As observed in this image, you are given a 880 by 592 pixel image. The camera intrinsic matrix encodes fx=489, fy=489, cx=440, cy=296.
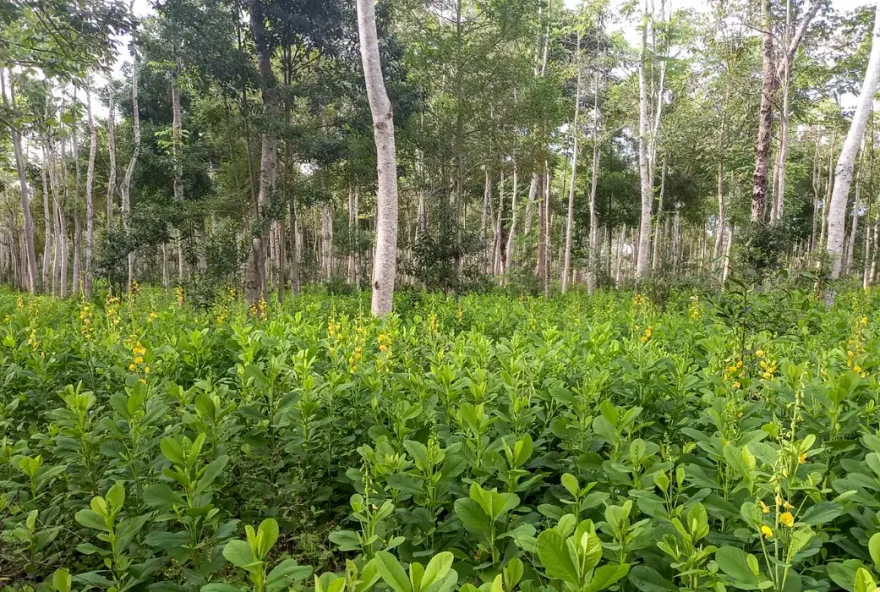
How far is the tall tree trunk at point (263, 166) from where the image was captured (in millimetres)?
11601

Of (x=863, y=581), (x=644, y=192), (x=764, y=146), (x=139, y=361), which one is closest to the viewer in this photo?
(x=863, y=581)

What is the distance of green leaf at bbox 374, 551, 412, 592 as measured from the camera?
1031 millimetres

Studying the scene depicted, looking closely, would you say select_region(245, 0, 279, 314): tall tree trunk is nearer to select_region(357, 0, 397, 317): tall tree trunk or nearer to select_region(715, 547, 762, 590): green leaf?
select_region(357, 0, 397, 317): tall tree trunk

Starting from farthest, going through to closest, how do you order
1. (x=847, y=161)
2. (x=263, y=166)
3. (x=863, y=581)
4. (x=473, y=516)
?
(x=263, y=166), (x=847, y=161), (x=473, y=516), (x=863, y=581)

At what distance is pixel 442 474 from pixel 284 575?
712mm

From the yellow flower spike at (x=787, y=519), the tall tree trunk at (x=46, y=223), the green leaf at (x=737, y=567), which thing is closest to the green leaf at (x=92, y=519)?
the green leaf at (x=737, y=567)

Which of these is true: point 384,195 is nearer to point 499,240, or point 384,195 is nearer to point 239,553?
point 239,553

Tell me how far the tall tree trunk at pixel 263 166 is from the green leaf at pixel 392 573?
1121cm

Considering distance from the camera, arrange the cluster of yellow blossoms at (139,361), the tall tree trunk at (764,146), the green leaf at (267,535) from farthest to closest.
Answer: the tall tree trunk at (764,146) → the cluster of yellow blossoms at (139,361) → the green leaf at (267,535)

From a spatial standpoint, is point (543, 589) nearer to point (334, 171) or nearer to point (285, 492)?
point (285, 492)

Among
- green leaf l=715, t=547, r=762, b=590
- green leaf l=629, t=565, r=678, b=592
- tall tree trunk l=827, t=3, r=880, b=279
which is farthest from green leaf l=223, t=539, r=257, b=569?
tall tree trunk l=827, t=3, r=880, b=279

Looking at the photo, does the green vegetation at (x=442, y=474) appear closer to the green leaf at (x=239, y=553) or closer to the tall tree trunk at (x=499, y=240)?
the green leaf at (x=239, y=553)

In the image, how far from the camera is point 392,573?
41.1 inches

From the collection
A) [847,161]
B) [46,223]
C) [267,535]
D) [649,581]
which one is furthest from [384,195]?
[46,223]
